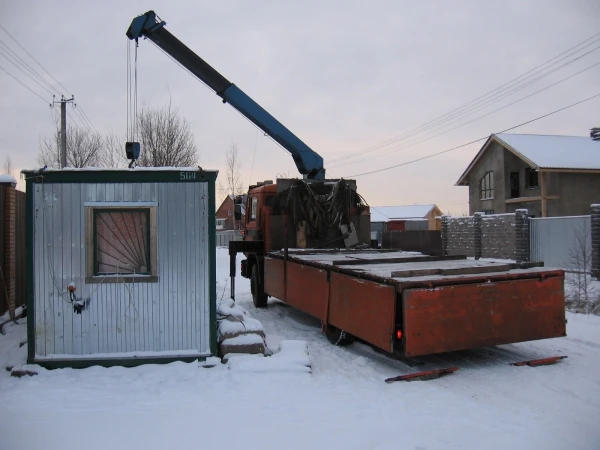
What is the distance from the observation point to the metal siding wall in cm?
1669

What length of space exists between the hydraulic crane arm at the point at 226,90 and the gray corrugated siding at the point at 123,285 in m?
6.90

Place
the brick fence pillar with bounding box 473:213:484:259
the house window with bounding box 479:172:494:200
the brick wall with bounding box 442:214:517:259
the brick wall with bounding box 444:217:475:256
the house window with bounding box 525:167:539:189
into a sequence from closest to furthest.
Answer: the brick wall with bounding box 442:214:517:259
the brick fence pillar with bounding box 473:213:484:259
the brick wall with bounding box 444:217:475:256
the house window with bounding box 525:167:539:189
the house window with bounding box 479:172:494:200

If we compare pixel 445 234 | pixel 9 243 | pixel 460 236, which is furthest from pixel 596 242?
pixel 9 243

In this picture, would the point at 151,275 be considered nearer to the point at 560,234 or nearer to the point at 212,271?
the point at 212,271

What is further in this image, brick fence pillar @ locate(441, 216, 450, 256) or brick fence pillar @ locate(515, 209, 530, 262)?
brick fence pillar @ locate(441, 216, 450, 256)

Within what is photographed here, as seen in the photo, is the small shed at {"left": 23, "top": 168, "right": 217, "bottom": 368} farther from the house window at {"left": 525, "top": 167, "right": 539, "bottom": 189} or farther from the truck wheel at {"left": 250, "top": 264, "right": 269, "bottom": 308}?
the house window at {"left": 525, "top": 167, "right": 539, "bottom": 189}

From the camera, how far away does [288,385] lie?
19.9ft

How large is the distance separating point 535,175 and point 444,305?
30.4 metres

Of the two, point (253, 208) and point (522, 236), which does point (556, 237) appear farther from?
point (253, 208)

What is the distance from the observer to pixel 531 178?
3381 cm

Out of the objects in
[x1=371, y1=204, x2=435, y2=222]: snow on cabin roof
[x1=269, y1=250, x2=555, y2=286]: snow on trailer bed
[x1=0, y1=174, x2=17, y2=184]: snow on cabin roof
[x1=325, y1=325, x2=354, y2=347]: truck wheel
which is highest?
[x1=371, y1=204, x2=435, y2=222]: snow on cabin roof

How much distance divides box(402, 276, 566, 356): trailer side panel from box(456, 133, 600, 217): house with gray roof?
2522 cm

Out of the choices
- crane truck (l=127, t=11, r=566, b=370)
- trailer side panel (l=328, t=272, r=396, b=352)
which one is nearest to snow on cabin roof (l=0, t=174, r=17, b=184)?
crane truck (l=127, t=11, r=566, b=370)

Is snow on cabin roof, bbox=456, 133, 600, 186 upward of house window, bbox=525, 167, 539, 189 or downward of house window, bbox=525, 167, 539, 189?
upward
